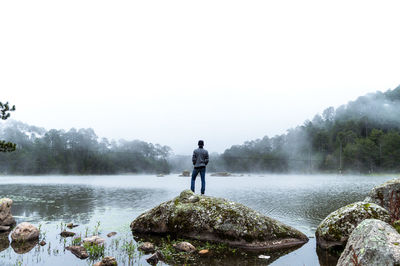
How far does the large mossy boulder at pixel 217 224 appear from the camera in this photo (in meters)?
9.75

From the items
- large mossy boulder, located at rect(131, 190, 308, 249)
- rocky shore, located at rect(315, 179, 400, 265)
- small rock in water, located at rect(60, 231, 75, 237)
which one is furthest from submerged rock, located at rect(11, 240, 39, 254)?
rocky shore, located at rect(315, 179, 400, 265)

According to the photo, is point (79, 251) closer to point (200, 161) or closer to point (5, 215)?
point (5, 215)

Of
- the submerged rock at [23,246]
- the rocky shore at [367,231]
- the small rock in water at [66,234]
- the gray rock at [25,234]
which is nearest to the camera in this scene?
the rocky shore at [367,231]

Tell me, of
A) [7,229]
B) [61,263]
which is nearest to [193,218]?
[61,263]

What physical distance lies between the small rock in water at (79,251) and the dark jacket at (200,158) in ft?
27.3

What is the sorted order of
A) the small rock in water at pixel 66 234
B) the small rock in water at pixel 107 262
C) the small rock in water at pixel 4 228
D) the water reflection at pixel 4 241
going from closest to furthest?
1. the small rock in water at pixel 107 262
2. the water reflection at pixel 4 241
3. the small rock in water at pixel 66 234
4. the small rock in water at pixel 4 228

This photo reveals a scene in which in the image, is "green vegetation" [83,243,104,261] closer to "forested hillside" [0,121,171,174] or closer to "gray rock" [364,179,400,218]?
"gray rock" [364,179,400,218]

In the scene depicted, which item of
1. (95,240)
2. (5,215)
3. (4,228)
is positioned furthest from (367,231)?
(5,215)

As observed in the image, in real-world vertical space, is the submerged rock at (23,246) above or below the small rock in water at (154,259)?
below

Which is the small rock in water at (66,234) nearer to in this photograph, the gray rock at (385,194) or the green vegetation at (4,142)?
the green vegetation at (4,142)

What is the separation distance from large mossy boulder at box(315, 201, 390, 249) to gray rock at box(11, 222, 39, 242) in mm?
10800

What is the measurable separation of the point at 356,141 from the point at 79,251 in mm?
162609

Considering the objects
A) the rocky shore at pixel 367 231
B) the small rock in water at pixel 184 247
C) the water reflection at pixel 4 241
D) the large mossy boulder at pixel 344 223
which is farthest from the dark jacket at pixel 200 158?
the water reflection at pixel 4 241

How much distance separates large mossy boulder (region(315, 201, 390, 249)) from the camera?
8.81m
